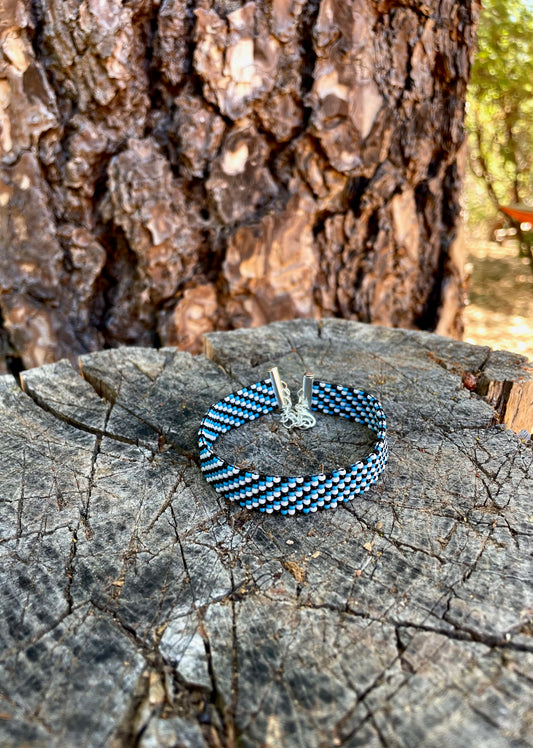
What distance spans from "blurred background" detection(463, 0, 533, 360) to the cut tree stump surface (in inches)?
117

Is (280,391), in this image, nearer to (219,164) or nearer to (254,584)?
(254,584)

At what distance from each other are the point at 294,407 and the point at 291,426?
2.3 inches

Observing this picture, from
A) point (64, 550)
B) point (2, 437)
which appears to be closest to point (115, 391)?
point (2, 437)

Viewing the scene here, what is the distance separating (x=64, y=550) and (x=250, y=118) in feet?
6.90

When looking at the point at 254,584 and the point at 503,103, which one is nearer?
the point at 254,584

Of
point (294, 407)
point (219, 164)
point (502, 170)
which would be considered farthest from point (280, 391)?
point (502, 170)

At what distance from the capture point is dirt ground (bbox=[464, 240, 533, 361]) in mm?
5266

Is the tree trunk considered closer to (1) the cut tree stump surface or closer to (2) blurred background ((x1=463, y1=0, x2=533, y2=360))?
(1) the cut tree stump surface

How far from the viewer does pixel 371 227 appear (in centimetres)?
312

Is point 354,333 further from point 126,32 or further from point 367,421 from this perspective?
point 126,32

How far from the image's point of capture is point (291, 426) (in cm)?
178

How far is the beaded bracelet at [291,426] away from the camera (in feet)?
4.56

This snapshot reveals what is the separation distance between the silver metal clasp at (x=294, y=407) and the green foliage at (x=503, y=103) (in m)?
5.25

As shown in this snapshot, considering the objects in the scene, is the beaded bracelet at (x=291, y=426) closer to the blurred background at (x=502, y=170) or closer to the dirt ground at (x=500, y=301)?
the blurred background at (x=502, y=170)
